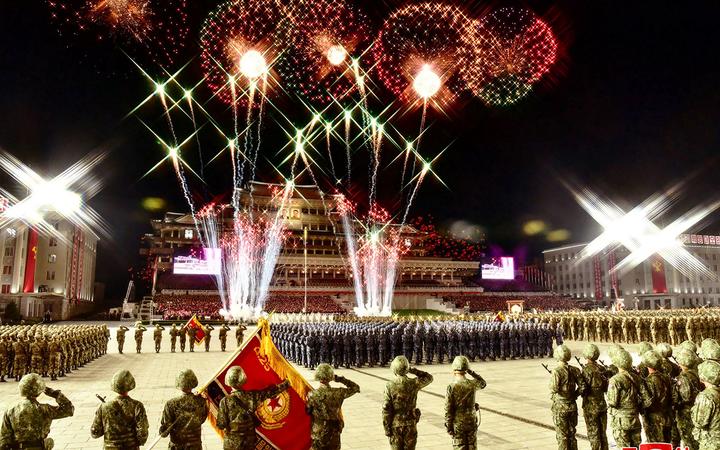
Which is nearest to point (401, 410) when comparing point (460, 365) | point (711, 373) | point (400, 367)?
point (400, 367)

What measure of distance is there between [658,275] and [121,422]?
9185 cm

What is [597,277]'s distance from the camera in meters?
81.8

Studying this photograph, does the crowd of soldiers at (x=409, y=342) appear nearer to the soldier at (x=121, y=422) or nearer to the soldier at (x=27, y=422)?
the soldier at (x=121, y=422)

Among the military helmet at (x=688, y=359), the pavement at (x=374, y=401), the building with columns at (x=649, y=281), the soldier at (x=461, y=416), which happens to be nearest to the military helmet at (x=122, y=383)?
the pavement at (x=374, y=401)

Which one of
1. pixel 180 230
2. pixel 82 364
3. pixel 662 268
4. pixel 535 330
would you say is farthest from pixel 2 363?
pixel 662 268

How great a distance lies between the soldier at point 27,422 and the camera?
458cm

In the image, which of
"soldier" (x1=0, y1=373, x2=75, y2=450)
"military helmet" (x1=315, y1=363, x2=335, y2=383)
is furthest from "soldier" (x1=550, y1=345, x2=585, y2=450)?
"soldier" (x1=0, y1=373, x2=75, y2=450)

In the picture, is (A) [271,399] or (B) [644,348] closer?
(A) [271,399]

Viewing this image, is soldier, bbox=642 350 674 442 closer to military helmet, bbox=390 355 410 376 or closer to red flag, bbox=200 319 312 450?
military helmet, bbox=390 355 410 376

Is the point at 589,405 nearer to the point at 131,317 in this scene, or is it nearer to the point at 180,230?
the point at 131,317

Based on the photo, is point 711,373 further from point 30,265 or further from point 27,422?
point 30,265

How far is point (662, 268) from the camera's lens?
82.2m

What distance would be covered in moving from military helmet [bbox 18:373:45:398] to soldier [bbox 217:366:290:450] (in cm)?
170

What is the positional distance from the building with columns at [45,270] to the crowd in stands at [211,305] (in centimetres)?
981
